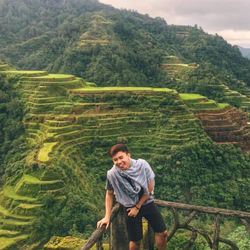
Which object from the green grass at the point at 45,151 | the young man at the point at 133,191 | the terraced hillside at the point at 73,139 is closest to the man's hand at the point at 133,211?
the young man at the point at 133,191

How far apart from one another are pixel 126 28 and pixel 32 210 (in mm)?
39582

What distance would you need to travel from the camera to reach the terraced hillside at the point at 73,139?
22.0 meters

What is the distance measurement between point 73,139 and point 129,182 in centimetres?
2488

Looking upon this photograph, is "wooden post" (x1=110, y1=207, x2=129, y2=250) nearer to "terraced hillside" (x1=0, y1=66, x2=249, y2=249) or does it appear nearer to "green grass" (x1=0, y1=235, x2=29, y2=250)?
"green grass" (x1=0, y1=235, x2=29, y2=250)

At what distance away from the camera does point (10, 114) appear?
32281mm

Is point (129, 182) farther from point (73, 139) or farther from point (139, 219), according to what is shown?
point (73, 139)

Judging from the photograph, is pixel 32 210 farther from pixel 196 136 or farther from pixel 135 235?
pixel 135 235

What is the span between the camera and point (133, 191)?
12.6 feet

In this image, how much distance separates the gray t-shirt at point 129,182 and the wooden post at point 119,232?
0.77 feet

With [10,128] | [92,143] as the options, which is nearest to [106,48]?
[10,128]

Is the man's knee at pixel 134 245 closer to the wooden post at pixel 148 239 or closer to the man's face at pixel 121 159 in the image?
the wooden post at pixel 148 239

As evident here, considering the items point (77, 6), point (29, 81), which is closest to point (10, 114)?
point (29, 81)

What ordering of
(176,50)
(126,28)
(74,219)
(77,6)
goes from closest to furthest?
1. (74,219)
2. (126,28)
3. (176,50)
4. (77,6)

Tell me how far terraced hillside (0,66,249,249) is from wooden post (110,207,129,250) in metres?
17.5
